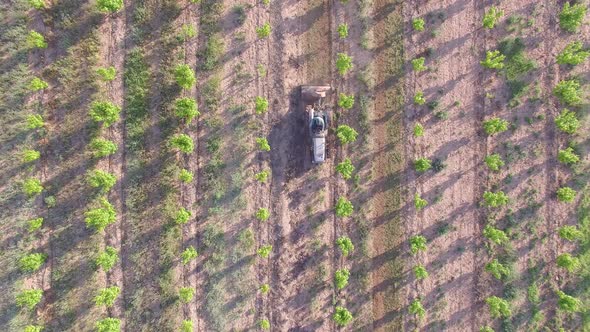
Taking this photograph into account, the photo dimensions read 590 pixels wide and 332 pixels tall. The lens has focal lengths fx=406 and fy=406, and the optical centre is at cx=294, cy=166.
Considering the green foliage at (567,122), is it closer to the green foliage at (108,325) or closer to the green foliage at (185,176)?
the green foliage at (185,176)

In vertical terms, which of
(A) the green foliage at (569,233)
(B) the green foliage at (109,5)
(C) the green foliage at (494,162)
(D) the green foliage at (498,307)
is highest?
(B) the green foliage at (109,5)

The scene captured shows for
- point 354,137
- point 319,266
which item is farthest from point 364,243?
point 354,137

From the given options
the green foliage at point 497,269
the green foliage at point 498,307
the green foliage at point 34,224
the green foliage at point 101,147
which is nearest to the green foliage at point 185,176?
the green foliage at point 101,147

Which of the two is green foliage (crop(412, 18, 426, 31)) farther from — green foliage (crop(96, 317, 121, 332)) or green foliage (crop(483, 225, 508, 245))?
green foliage (crop(96, 317, 121, 332))

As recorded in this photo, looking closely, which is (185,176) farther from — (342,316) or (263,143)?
(342,316)

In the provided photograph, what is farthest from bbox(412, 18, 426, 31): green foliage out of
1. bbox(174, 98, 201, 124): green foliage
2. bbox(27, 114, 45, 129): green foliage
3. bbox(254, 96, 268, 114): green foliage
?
bbox(27, 114, 45, 129): green foliage

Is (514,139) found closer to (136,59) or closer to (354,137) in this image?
(354,137)
